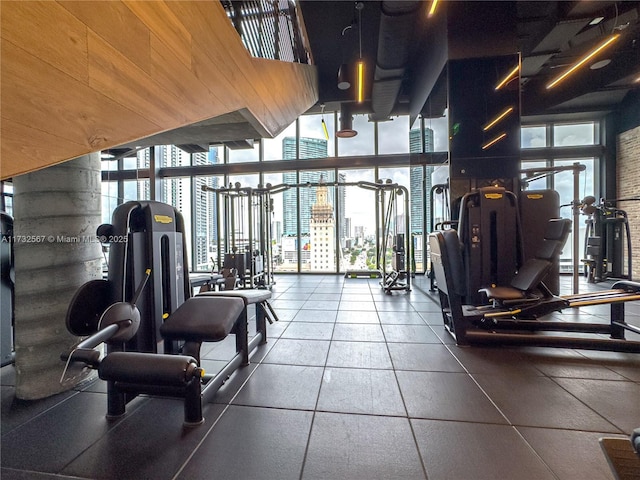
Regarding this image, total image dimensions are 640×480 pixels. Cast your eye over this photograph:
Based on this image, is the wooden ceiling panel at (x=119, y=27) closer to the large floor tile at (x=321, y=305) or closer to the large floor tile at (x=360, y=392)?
the large floor tile at (x=360, y=392)

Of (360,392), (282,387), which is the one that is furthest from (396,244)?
(282,387)

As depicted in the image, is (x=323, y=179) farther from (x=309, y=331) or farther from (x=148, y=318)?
(x=148, y=318)

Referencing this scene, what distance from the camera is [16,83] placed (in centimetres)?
96

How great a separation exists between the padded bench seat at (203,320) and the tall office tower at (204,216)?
589 centimetres

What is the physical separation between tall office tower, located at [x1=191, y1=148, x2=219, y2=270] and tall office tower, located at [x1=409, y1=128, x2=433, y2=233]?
566cm

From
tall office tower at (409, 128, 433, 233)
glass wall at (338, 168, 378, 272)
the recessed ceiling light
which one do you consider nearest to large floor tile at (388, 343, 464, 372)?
tall office tower at (409, 128, 433, 233)

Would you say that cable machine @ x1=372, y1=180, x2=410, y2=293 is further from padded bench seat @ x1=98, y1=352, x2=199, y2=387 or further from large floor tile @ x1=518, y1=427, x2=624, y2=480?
padded bench seat @ x1=98, y1=352, x2=199, y2=387

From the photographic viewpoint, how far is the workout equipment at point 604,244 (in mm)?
6048

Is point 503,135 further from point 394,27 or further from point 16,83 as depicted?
point 16,83

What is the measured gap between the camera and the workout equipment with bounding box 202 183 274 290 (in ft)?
18.3

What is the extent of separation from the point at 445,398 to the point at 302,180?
23.9ft

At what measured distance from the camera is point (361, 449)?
139cm

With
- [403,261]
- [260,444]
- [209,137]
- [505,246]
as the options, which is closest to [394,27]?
[209,137]

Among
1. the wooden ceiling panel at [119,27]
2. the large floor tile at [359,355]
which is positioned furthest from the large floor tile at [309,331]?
the wooden ceiling panel at [119,27]
